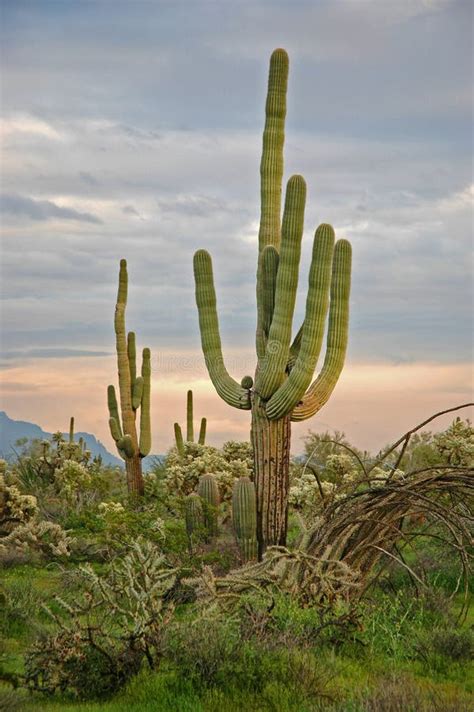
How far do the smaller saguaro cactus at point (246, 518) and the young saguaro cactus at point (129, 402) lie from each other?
910cm

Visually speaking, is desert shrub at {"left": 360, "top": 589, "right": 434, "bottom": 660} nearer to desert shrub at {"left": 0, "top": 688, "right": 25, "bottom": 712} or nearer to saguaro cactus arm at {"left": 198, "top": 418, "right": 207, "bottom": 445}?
desert shrub at {"left": 0, "top": 688, "right": 25, "bottom": 712}

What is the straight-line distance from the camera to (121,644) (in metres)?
7.70

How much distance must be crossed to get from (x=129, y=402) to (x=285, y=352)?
9980 mm

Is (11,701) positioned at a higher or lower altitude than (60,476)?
lower

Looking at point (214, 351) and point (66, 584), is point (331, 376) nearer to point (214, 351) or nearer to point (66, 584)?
point (214, 351)

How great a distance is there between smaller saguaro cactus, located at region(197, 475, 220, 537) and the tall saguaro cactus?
4.90 ft

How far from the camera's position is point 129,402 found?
75.8 ft

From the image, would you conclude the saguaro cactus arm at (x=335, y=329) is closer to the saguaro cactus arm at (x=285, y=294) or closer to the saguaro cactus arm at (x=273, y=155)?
the saguaro cactus arm at (x=285, y=294)

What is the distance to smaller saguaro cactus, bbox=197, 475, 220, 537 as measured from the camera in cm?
1520

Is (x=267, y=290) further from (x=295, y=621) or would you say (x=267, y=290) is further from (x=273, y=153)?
(x=295, y=621)

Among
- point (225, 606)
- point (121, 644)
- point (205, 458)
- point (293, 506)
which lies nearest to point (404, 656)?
point (225, 606)

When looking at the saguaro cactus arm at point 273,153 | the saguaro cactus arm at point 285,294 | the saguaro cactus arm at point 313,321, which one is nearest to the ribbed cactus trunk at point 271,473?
the saguaro cactus arm at point 313,321

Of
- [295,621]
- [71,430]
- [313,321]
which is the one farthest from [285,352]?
[71,430]

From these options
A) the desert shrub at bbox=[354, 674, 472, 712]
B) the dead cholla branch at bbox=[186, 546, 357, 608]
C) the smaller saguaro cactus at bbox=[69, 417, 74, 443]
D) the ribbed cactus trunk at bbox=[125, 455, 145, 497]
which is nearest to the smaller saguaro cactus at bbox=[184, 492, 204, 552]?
the dead cholla branch at bbox=[186, 546, 357, 608]
